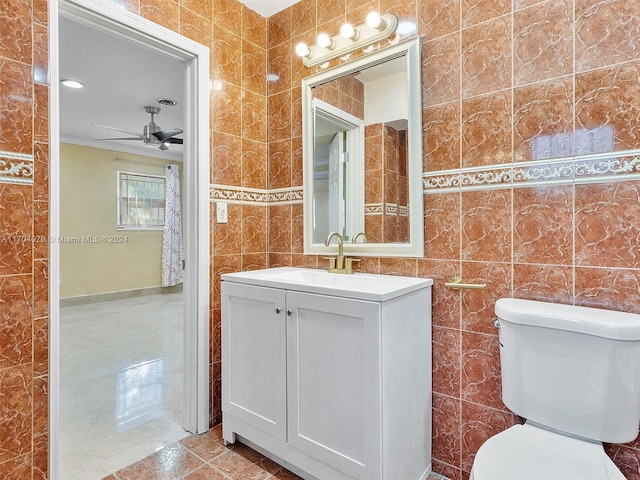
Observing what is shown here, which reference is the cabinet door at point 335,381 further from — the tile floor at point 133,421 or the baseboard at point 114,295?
the baseboard at point 114,295

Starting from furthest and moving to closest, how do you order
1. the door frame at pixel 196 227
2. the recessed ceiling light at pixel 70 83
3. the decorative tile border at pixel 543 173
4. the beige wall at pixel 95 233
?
the beige wall at pixel 95 233
the recessed ceiling light at pixel 70 83
the door frame at pixel 196 227
the decorative tile border at pixel 543 173

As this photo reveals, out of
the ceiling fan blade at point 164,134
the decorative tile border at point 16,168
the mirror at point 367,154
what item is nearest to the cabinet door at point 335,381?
the mirror at point 367,154

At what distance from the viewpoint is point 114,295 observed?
5.49m

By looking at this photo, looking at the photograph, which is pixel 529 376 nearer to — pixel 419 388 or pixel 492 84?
pixel 419 388

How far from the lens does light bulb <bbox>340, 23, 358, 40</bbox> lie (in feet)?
5.87

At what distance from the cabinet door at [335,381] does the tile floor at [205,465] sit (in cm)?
28

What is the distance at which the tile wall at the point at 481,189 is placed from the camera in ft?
4.14

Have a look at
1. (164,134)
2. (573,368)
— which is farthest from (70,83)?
(573,368)

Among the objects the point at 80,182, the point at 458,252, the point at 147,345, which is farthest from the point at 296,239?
the point at 80,182

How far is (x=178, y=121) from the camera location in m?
4.52

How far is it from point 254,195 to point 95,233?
13.6 ft

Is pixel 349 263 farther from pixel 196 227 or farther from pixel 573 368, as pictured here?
pixel 573 368

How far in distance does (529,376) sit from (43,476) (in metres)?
1.86

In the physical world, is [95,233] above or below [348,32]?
below
